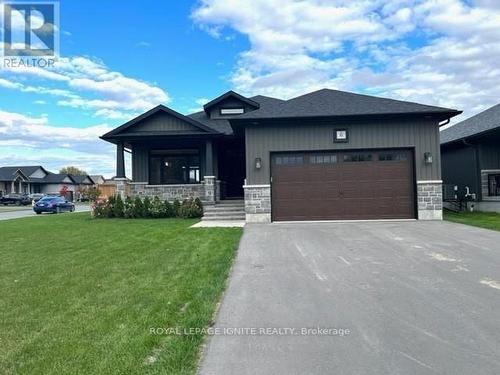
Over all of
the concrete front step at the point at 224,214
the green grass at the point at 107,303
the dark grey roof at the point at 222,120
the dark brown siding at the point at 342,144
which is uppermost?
the dark grey roof at the point at 222,120

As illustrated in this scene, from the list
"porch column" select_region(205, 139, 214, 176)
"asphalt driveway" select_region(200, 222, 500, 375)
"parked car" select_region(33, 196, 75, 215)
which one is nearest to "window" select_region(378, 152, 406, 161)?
"asphalt driveway" select_region(200, 222, 500, 375)

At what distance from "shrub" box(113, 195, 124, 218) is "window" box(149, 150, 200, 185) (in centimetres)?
185

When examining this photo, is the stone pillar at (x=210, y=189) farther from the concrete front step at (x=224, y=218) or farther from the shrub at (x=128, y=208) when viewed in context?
the shrub at (x=128, y=208)

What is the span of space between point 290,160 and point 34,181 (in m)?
57.4

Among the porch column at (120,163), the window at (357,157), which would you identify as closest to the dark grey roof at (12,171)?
the porch column at (120,163)

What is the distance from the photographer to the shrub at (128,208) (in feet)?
56.1

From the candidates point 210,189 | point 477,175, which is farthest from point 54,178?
point 477,175

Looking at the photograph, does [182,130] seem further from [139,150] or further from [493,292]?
[493,292]

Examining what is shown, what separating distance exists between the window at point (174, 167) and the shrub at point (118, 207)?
1.85m

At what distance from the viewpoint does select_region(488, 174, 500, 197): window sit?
1797 centimetres

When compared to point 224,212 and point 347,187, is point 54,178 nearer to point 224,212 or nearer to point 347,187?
point 224,212

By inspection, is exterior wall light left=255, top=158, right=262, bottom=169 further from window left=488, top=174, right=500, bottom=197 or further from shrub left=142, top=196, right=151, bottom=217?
window left=488, top=174, right=500, bottom=197

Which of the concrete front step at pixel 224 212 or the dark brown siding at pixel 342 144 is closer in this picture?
the dark brown siding at pixel 342 144

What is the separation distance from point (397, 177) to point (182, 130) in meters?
9.31
